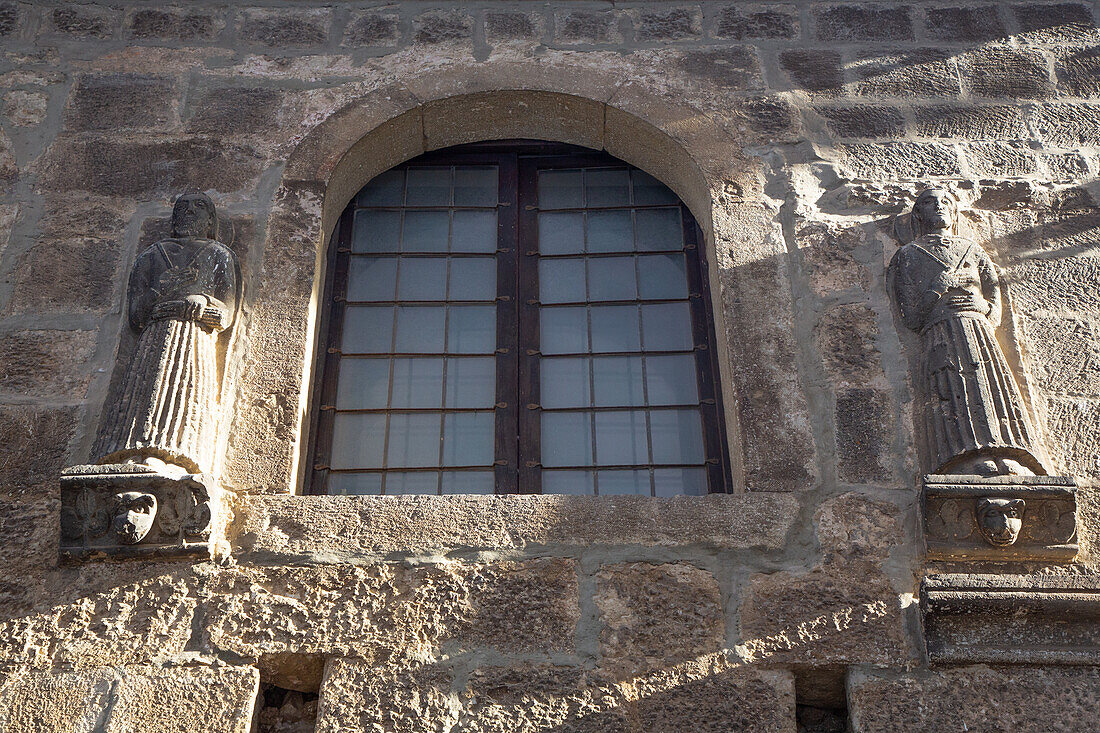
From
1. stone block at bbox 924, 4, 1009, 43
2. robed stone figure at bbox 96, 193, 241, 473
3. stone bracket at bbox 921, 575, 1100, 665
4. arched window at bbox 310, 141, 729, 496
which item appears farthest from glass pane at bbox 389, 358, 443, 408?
stone block at bbox 924, 4, 1009, 43

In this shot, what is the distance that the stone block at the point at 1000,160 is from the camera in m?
4.27

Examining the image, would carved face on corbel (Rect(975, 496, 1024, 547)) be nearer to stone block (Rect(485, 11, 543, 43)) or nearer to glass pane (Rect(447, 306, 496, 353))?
glass pane (Rect(447, 306, 496, 353))

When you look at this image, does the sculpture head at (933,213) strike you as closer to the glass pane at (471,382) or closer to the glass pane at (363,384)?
the glass pane at (471,382)

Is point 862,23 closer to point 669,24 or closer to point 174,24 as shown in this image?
point 669,24

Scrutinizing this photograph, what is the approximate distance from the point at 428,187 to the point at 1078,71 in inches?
102

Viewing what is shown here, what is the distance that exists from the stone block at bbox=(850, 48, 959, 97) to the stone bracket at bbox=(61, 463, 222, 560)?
9.51 feet

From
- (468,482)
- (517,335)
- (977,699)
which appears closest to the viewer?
(977,699)

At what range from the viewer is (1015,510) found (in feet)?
10.6

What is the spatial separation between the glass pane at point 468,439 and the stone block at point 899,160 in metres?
1.60

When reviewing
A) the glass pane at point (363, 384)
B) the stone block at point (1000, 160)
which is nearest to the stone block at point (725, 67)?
the stone block at point (1000, 160)

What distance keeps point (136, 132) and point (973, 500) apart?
3207 mm

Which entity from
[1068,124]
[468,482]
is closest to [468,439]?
[468,482]

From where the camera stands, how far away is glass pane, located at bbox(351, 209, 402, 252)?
14.8ft

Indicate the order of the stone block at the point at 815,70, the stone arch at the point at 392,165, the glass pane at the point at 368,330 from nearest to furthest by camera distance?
Result: the stone arch at the point at 392,165
the glass pane at the point at 368,330
the stone block at the point at 815,70
